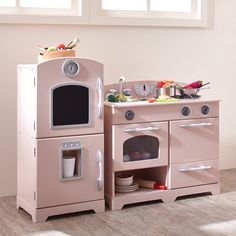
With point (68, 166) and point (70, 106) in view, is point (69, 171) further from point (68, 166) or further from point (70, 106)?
point (70, 106)

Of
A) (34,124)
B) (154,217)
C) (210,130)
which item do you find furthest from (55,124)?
(210,130)

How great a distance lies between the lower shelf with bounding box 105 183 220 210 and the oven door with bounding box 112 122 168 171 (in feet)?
0.58

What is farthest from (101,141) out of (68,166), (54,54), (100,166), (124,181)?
(54,54)

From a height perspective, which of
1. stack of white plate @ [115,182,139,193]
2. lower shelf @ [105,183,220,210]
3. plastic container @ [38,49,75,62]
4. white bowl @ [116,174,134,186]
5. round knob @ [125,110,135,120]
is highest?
plastic container @ [38,49,75,62]

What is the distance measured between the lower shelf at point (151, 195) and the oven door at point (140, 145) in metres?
0.18

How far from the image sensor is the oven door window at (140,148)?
329cm

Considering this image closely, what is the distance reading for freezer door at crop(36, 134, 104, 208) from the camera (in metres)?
3.01

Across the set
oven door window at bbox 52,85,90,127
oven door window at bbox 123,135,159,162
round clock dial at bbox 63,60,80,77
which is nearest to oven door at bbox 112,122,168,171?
oven door window at bbox 123,135,159,162

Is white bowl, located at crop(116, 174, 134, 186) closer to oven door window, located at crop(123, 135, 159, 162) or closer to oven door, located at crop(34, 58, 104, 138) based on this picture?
oven door window, located at crop(123, 135, 159, 162)

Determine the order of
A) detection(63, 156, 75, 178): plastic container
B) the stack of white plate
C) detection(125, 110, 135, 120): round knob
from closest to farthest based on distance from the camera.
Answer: detection(63, 156, 75, 178): plastic container, detection(125, 110, 135, 120): round knob, the stack of white plate

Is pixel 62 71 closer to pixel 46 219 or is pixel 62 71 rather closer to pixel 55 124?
pixel 55 124

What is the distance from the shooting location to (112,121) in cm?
319

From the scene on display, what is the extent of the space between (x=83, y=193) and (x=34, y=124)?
20.3 inches

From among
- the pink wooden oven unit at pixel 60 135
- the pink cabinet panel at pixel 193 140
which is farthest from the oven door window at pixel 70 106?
the pink cabinet panel at pixel 193 140
